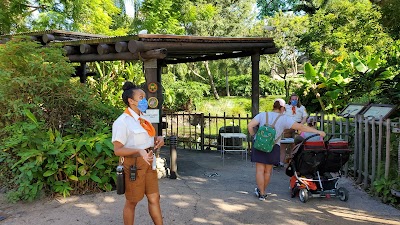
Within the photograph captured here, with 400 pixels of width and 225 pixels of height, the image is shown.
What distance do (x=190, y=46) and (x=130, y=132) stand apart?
4081 millimetres

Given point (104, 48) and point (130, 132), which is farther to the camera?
point (104, 48)

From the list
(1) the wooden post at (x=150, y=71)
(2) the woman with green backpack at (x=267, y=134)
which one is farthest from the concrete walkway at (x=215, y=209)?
(1) the wooden post at (x=150, y=71)

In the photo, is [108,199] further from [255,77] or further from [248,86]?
[248,86]

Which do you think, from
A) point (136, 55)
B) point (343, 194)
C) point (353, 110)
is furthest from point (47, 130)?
point (353, 110)

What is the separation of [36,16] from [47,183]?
13.2 metres

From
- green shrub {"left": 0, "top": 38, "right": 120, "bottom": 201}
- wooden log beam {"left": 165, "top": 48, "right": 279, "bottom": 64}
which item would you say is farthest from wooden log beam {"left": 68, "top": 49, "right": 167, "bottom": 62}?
wooden log beam {"left": 165, "top": 48, "right": 279, "bottom": 64}

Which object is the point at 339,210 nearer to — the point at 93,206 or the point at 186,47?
the point at 93,206

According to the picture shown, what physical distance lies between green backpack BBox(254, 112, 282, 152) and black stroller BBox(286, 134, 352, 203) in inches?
19.9

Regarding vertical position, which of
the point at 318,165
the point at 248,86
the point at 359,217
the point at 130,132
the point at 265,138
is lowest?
the point at 359,217

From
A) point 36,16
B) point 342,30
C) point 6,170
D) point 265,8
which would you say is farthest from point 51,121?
point 265,8

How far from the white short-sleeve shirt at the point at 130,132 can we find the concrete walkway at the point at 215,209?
1.41 meters

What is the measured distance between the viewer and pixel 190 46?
282 inches

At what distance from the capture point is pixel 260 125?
5.16 metres

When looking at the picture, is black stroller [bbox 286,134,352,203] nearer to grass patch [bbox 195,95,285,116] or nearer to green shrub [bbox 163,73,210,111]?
green shrub [bbox 163,73,210,111]
